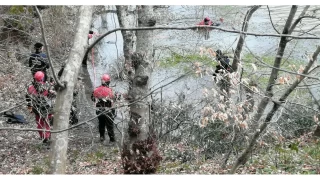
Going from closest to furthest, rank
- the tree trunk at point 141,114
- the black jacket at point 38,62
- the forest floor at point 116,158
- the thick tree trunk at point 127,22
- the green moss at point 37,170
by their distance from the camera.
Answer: the tree trunk at point 141,114 → the forest floor at point 116,158 → the green moss at point 37,170 → the black jacket at point 38,62 → the thick tree trunk at point 127,22

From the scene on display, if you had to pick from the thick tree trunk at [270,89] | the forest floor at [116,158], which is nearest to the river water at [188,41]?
the forest floor at [116,158]

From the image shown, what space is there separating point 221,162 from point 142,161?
55.2 inches

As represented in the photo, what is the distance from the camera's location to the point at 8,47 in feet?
30.3

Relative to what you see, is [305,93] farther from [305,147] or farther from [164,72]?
[164,72]

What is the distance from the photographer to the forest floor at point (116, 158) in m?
6.45

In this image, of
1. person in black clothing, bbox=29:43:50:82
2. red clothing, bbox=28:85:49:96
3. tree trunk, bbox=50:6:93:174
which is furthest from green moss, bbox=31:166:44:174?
tree trunk, bbox=50:6:93:174

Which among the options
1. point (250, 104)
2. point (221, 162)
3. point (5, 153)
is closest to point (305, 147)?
point (221, 162)

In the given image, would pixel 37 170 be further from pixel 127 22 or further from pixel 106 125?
pixel 127 22

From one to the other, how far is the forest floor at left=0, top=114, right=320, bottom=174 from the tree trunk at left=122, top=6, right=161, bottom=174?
0.37 m

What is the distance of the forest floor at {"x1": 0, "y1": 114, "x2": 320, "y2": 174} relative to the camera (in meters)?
6.45

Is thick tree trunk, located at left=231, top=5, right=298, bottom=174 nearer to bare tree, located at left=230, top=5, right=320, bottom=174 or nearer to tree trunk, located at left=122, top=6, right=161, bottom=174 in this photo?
bare tree, located at left=230, top=5, right=320, bottom=174

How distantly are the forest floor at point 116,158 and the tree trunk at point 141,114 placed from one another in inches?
14.6

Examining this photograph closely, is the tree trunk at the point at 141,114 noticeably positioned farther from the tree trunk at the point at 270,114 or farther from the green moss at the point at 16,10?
the green moss at the point at 16,10

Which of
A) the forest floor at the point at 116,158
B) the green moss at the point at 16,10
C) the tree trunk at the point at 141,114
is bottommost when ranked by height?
the forest floor at the point at 116,158
